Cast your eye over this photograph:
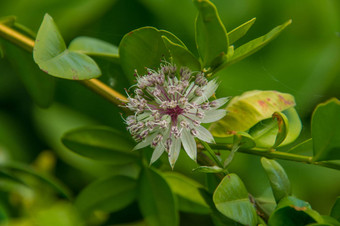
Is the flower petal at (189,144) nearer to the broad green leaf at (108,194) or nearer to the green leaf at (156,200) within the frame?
the green leaf at (156,200)

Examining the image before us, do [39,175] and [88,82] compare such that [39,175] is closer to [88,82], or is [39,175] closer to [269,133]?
[88,82]

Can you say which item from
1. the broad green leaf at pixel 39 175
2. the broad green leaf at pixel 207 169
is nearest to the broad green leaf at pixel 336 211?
the broad green leaf at pixel 207 169

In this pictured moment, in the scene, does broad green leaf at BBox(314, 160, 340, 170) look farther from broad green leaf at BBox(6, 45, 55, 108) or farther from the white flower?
broad green leaf at BBox(6, 45, 55, 108)

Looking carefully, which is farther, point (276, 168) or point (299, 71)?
point (299, 71)

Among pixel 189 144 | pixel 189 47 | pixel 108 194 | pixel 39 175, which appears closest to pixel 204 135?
pixel 189 144

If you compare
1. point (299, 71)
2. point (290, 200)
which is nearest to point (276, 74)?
point (299, 71)

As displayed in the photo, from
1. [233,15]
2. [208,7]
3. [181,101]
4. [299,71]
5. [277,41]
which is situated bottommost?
[299,71]

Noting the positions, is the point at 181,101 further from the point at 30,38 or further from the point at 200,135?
the point at 30,38

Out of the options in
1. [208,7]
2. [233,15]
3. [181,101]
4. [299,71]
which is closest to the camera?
[208,7]
